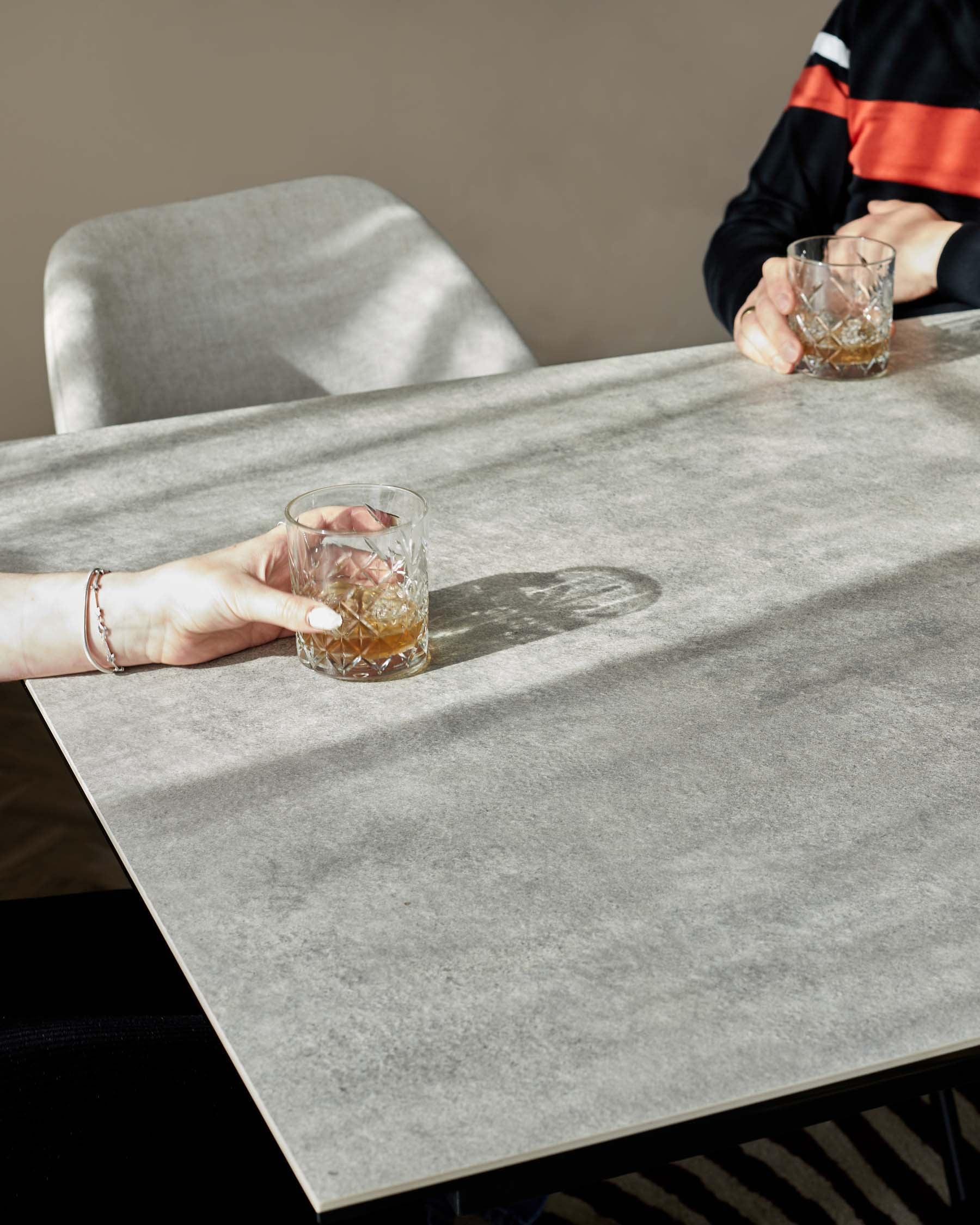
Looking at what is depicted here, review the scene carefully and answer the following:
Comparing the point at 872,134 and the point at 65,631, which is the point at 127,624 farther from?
the point at 872,134

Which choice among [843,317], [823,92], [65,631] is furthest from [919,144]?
[65,631]

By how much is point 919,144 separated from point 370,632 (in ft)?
4.64

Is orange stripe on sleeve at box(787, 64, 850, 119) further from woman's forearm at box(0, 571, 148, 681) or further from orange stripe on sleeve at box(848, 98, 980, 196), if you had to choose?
woman's forearm at box(0, 571, 148, 681)

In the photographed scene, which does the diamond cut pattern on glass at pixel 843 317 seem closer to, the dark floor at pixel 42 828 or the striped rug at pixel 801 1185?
the striped rug at pixel 801 1185

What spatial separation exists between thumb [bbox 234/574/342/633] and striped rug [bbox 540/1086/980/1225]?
893mm

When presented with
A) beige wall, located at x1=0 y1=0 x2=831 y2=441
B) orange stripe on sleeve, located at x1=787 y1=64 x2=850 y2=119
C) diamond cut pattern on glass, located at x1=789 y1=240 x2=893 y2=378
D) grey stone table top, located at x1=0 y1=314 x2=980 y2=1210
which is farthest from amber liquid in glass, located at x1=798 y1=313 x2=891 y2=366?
beige wall, located at x1=0 y1=0 x2=831 y2=441

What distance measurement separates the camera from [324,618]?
0.92 m

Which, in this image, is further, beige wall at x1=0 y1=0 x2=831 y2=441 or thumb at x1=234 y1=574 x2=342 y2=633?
beige wall at x1=0 y1=0 x2=831 y2=441

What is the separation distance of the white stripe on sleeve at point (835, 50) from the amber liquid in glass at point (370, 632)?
1.44 meters

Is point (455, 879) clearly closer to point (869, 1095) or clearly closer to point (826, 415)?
point (869, 1095)

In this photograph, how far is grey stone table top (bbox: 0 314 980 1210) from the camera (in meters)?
0.62

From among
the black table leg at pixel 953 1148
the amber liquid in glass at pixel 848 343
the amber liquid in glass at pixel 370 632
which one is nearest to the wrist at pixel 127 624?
the amber liquid in glass at pixel 370 632

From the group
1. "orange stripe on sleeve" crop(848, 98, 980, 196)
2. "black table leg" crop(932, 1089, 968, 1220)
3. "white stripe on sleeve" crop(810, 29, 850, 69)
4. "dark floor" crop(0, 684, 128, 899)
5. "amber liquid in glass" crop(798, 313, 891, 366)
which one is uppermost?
"white stripe on sleeve" crop(810, 29, 850, 69)

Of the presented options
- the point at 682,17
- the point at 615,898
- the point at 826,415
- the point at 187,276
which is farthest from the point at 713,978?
the point at 682,17
